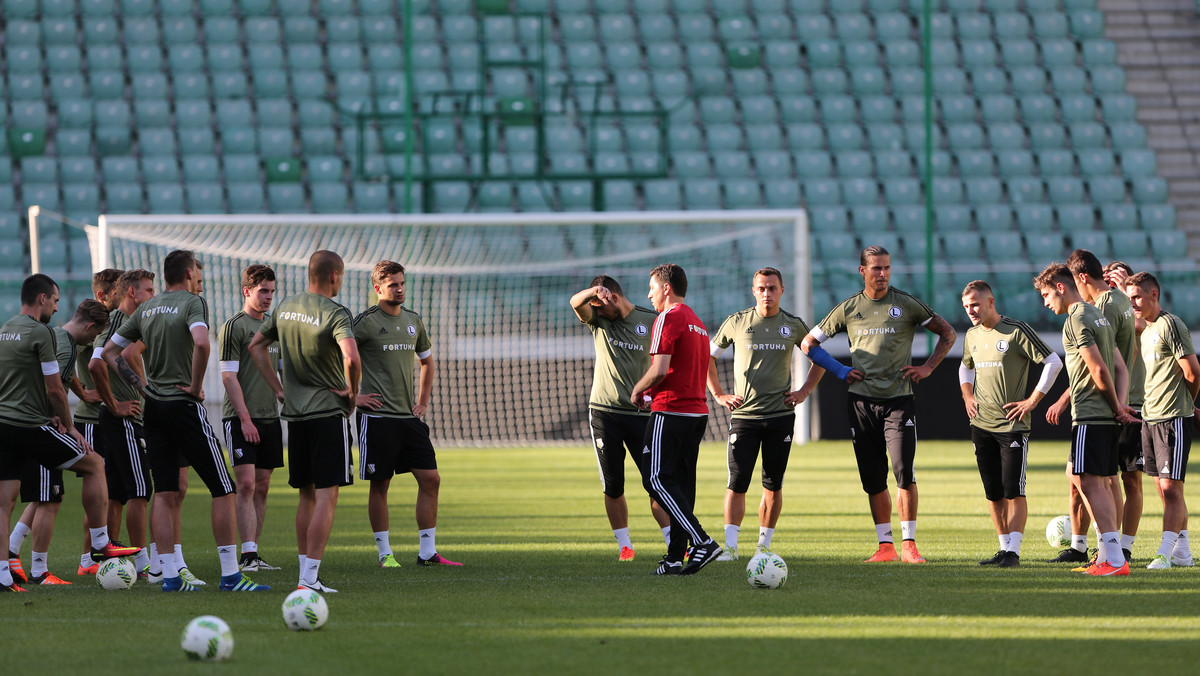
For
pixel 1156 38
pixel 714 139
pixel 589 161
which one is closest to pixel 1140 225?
pixel 1156 38

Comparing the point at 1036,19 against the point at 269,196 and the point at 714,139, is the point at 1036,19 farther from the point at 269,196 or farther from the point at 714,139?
the point at 269,196

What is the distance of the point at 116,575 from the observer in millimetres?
7801

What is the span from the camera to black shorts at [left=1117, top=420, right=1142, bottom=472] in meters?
8.41

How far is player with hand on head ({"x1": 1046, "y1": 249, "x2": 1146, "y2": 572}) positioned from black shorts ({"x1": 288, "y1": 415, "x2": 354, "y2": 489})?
169 inches

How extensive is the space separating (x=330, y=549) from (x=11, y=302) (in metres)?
13.7

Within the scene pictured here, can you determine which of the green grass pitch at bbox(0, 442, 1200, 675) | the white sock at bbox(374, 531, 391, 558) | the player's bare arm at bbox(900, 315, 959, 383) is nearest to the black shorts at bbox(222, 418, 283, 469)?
the green grass pitch at bbox(0, 442, 1200, 675)

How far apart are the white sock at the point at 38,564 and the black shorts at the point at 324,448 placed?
202 cm

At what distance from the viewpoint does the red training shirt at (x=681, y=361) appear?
8164mm

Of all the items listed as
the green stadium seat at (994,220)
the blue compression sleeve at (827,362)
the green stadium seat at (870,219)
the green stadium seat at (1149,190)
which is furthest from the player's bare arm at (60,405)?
the green stadium seat at (1149,190)

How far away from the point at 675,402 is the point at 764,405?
0.83 meters

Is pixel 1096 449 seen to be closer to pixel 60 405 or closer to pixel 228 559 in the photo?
pixel 228 559

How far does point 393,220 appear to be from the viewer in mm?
16812

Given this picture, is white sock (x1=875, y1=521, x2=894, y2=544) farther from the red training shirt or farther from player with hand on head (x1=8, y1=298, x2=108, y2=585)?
player with hand on head (x1=8, y1=298, x2=108, y2=585)

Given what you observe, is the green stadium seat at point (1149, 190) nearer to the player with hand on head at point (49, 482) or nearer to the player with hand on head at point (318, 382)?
the player with hand on head at point (318, 382)
